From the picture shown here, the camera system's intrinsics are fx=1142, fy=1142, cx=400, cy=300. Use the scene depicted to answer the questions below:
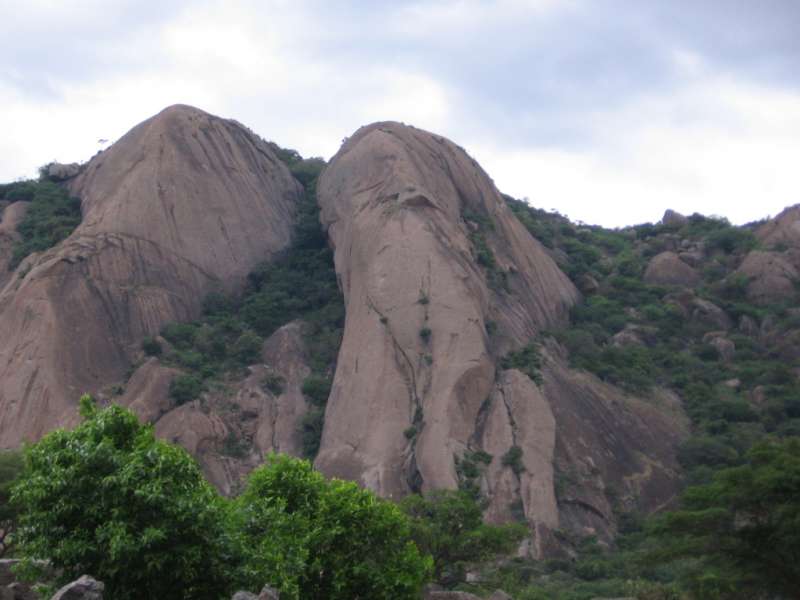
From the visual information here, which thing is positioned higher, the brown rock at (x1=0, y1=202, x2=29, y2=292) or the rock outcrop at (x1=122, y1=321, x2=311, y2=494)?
the brown rock at (x1=0, y1=202, x2=29, y2=292)

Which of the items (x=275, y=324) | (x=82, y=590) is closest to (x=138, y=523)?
(x=82, y=590)

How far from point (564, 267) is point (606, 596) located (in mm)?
29587

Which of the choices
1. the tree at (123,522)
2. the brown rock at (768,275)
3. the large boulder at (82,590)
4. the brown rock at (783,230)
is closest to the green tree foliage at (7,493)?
the tree at (123,522)

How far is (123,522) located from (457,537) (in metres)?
16.1

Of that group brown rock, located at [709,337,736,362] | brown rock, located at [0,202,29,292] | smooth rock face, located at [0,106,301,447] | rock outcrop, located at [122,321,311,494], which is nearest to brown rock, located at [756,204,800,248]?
brown rock, located at [709,337,736,362]

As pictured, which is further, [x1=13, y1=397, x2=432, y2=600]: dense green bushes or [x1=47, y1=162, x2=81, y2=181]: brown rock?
[x1=47, y1=162, x2=81, y2=181]: brown rock

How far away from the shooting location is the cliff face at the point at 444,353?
131 feet

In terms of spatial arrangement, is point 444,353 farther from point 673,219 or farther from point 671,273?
point 673,219

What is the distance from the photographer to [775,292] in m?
58.5

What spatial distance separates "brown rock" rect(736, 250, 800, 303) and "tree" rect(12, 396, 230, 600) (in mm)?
48042

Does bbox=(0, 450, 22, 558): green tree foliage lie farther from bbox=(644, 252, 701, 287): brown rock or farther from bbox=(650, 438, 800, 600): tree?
bbox=(644, 252, 701, 287): brown rock

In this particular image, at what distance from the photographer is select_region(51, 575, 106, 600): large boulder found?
1329 centimetres

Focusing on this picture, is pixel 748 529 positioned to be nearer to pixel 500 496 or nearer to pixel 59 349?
pixel 500 496

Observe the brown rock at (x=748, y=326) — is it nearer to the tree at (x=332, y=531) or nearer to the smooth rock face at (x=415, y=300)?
the smooth rock face at (x=415, y=300)
